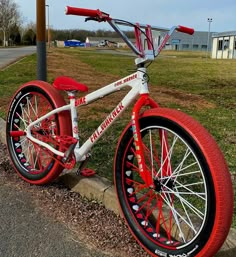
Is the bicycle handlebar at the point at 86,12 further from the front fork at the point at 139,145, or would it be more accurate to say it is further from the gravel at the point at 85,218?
the gravel at the point at 85,218

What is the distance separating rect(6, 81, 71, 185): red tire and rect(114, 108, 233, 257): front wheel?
0.84 metres

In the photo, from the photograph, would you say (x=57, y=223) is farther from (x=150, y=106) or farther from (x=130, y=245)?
(x=150, y=106)

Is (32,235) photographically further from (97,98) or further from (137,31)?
(137,31)

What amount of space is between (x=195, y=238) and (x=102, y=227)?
865 mm

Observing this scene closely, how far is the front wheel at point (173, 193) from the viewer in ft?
7.27

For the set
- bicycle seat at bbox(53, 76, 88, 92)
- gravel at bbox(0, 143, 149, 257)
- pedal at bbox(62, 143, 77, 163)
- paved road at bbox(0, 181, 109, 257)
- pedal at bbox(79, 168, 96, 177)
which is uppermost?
bicycle seat at bbox(53, 76, 88, 92)

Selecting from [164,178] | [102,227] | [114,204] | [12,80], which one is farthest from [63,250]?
[12,80]

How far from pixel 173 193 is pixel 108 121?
790 mm

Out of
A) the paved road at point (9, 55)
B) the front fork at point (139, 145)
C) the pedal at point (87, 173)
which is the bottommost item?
the paved road at point (9, 55)

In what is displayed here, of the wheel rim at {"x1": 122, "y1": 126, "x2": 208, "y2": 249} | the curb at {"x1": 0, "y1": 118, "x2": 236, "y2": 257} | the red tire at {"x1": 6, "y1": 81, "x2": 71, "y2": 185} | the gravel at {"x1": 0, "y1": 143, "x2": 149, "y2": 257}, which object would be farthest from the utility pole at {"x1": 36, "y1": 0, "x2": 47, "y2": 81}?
the wheel rim at {"x1": 122, "y1": 126, "x2": 208, "y2": 249}

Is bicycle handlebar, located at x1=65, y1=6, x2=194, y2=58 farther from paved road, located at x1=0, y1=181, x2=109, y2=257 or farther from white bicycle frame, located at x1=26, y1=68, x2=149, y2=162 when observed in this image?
paved road, located at x1=0, y1=181, x2=109, y2=257

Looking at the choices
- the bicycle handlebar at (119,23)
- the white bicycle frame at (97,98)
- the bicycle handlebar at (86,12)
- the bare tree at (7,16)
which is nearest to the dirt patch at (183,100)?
the white bicycle frame at (97,98)

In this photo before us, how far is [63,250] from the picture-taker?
2.71 metres

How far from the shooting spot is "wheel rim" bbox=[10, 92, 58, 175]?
12.3 ft
